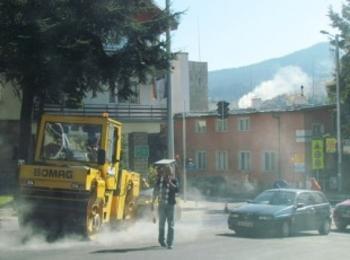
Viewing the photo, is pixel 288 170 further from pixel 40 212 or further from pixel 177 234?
pixel 40 212

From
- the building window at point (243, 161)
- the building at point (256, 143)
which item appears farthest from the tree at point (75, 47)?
the building window at point (243, 161)

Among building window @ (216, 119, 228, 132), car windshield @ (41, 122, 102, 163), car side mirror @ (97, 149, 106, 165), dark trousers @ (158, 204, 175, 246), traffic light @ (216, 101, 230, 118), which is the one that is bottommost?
dark trousers @ (158, 204, 175, 246)

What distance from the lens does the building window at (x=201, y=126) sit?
59.9 m

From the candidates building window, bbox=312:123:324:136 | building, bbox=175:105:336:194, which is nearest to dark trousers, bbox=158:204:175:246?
building, bbox=175:105:336:194

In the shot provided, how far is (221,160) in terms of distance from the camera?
58.3 metres

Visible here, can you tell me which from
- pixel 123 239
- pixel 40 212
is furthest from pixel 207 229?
pixel 40 212

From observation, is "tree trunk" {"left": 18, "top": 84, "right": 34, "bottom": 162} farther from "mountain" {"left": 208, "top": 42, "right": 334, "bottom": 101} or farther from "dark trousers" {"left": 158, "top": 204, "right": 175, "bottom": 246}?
"mountain" {"left": 208, "top": 42, "right": 334, "bottom": 101}

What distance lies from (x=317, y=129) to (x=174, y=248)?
1630 inches

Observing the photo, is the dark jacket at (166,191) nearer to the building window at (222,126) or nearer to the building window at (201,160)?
the building window at (222,126)

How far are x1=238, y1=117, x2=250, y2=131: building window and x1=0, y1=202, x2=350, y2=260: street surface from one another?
36.4 meters

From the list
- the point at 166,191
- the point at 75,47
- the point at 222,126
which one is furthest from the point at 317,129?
the point at 166,191

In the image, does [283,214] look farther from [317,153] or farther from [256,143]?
[256,143]

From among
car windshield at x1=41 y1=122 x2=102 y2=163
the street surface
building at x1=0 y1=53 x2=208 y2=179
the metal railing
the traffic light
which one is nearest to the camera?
the street surface

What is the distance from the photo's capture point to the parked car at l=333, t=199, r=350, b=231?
78.6ft
